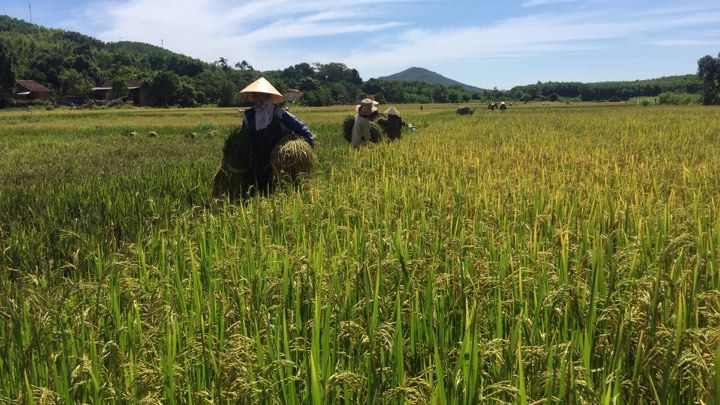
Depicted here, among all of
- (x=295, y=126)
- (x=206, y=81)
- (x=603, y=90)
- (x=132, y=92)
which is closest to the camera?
(x=295, y=126)

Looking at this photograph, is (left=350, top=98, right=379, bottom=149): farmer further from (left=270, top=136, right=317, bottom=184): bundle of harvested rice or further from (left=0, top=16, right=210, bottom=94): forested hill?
(left=0, top=16, right=210, bottom=94): forested hill

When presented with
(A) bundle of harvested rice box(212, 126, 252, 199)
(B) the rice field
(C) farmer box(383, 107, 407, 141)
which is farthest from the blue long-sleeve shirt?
(C) farmer box(383, 107, 407, 141)

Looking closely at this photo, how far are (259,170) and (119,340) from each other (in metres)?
4.25

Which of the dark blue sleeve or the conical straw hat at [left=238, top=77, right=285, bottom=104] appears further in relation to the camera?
the dark blue sleeve

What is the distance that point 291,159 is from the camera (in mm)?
5500

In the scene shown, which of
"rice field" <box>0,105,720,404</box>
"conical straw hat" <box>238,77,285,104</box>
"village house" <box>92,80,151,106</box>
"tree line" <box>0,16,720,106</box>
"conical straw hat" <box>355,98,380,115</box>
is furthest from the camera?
"village house" <box>92,80,151,106</box>

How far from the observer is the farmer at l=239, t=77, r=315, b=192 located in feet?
19.6

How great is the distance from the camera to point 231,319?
6.67 feet

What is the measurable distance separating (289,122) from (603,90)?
143169 millimetres

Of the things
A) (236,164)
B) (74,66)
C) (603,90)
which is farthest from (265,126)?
(603,90)

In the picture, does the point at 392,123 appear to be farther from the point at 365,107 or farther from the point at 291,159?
the point at 291,159

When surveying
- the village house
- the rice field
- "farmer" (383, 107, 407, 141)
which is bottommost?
the rice field

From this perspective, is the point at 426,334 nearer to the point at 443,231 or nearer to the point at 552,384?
the point at 552,384

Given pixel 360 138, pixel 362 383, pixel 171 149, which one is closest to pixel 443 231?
pixel 362 383
